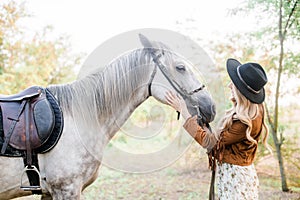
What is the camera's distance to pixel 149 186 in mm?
6820

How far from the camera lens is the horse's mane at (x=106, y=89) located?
7.75ft

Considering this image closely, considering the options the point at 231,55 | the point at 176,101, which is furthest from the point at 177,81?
the point at 231,55

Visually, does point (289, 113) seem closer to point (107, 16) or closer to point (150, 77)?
point (150, 77)

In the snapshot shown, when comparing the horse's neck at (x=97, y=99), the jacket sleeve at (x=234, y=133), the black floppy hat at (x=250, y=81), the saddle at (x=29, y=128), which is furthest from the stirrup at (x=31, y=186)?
the black floppy hat at (x=250, y=81)

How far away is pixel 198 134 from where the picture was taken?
2.35m

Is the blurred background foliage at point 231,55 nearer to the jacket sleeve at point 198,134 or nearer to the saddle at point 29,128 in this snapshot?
the jacket sleeve at point 198,134

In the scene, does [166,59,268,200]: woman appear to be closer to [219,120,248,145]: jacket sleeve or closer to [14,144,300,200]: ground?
[219,120,248,145]: jacket sleeve

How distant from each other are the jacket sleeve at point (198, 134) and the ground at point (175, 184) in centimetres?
358

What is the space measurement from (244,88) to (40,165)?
5.25 ft

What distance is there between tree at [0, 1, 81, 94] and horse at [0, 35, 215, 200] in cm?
536

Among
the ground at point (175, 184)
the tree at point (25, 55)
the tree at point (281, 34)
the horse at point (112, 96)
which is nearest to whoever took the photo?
the horse at point (112, 96)

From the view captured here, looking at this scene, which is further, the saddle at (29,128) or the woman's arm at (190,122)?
the woman's arm at (190,122)

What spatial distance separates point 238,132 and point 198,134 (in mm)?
303

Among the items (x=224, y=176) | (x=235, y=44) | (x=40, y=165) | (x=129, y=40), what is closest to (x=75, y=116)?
(x=40, y=165)
